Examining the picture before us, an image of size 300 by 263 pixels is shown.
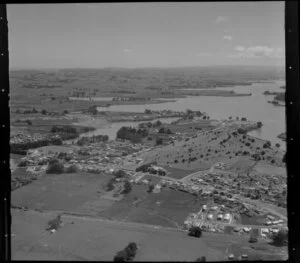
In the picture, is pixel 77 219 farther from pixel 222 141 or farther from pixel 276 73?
pixel 276 73

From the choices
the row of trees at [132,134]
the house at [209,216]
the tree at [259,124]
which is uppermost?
the tree at [259,124]

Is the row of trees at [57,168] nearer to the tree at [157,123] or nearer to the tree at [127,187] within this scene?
the tree at [127,187]

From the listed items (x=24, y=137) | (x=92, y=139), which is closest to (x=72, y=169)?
(x=92, y=139)

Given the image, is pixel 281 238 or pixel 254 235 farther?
pixel 254 235

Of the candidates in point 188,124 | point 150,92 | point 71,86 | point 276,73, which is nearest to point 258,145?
point 188,124

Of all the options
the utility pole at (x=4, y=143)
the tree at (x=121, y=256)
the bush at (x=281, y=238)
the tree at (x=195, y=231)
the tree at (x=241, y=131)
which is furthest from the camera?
the tree at (x=241, y=131)

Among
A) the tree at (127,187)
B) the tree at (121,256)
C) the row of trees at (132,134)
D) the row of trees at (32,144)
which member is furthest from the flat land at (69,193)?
the tree at (121,256)

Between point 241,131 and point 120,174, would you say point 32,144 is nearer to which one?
point 120,174
